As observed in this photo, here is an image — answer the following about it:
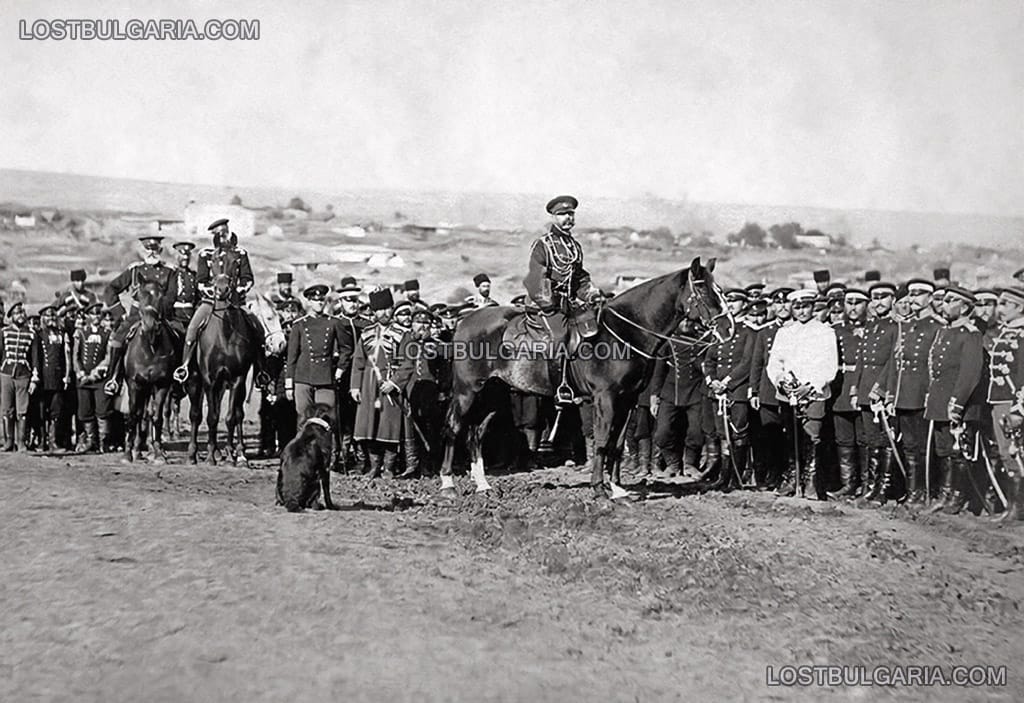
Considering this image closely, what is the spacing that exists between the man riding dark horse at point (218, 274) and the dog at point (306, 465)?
2.18 metres

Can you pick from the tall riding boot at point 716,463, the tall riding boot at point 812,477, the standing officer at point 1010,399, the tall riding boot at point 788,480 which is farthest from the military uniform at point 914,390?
the tall riding boot at point 716,463

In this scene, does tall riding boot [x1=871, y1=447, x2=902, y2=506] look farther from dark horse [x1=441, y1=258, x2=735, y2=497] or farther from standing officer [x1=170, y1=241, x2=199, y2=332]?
standing officer [x1=170, y1=241, x2=199, y2=332]

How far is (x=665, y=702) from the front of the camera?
412 centimetres

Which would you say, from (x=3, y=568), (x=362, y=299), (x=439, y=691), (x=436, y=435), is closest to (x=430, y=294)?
(x=362, y=299)

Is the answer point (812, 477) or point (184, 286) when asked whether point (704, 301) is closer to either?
point (812, 477)

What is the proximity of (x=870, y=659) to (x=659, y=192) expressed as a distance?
152 inches

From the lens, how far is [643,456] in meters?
8.34

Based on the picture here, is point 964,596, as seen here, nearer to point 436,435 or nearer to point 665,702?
point 665,702

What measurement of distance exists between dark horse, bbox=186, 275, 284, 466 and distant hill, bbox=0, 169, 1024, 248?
2.87ft

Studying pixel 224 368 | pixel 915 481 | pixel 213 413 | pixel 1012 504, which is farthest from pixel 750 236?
pixel 213 413

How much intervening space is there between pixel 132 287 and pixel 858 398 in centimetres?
Answer: 592

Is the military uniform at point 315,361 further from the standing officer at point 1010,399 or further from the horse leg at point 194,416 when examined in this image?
the standing officer at point 1010,399

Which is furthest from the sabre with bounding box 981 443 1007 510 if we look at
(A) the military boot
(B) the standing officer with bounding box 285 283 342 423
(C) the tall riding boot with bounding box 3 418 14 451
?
(C) the tall riding boot with bounding box 3 418 14 451

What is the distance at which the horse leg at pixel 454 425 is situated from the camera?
7.49m
